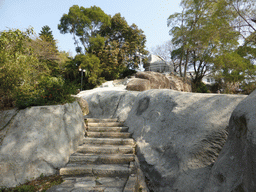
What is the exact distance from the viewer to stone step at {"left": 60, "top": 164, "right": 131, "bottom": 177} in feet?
10.8

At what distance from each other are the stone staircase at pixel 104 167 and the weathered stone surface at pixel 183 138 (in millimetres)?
386

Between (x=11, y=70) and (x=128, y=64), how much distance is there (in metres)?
21.2

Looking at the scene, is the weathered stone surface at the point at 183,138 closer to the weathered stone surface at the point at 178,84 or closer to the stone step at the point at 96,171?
the stone step at the point at 96,171

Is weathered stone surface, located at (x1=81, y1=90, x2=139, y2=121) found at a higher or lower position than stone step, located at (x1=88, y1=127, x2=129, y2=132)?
higher

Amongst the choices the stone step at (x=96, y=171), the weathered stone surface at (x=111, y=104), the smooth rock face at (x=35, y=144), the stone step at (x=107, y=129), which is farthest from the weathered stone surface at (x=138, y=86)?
the stone step at (x=96, y=171)

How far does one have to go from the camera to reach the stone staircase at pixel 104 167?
290 cm

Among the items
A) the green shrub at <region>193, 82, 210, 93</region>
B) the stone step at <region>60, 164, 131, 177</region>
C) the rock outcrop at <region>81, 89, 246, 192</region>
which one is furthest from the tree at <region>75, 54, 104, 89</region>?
the stone step at <region>60, 164, 131, 177</region>

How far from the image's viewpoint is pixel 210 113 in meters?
2.91

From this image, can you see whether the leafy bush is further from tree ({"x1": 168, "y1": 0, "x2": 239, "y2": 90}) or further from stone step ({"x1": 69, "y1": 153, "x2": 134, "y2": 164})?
tree ({"x1": 168, "y1": 0, "x2": 239, "y2": 90})

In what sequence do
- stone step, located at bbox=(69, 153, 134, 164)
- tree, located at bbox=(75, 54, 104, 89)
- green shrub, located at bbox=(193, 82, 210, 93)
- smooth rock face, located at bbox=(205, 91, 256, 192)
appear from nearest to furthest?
smooth rock face, located at bbox=(205, 91, 256, 192) < stone step, located at bbox=(69, 153, 134, 164) < tree, located at bbox=(75, 54, 104, 89) < green shrub, located at bbox=(193, 82, 210, 93)

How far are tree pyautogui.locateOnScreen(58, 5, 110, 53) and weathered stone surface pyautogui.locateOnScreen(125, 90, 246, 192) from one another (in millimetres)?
22428

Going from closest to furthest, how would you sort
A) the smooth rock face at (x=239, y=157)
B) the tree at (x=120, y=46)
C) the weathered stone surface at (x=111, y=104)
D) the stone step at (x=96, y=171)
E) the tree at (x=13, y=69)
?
1. the smooth rock face at (x=239, y=157)
2. the stone step at (x=96, y=171)
3. the tree at (x=13, y=69)
4. the weathered stone surface at (x=111, y=104)
5. the tree at (x=120, y=46)

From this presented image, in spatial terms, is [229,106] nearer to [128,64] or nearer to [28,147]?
[28,147]

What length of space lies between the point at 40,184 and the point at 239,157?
3652mm
